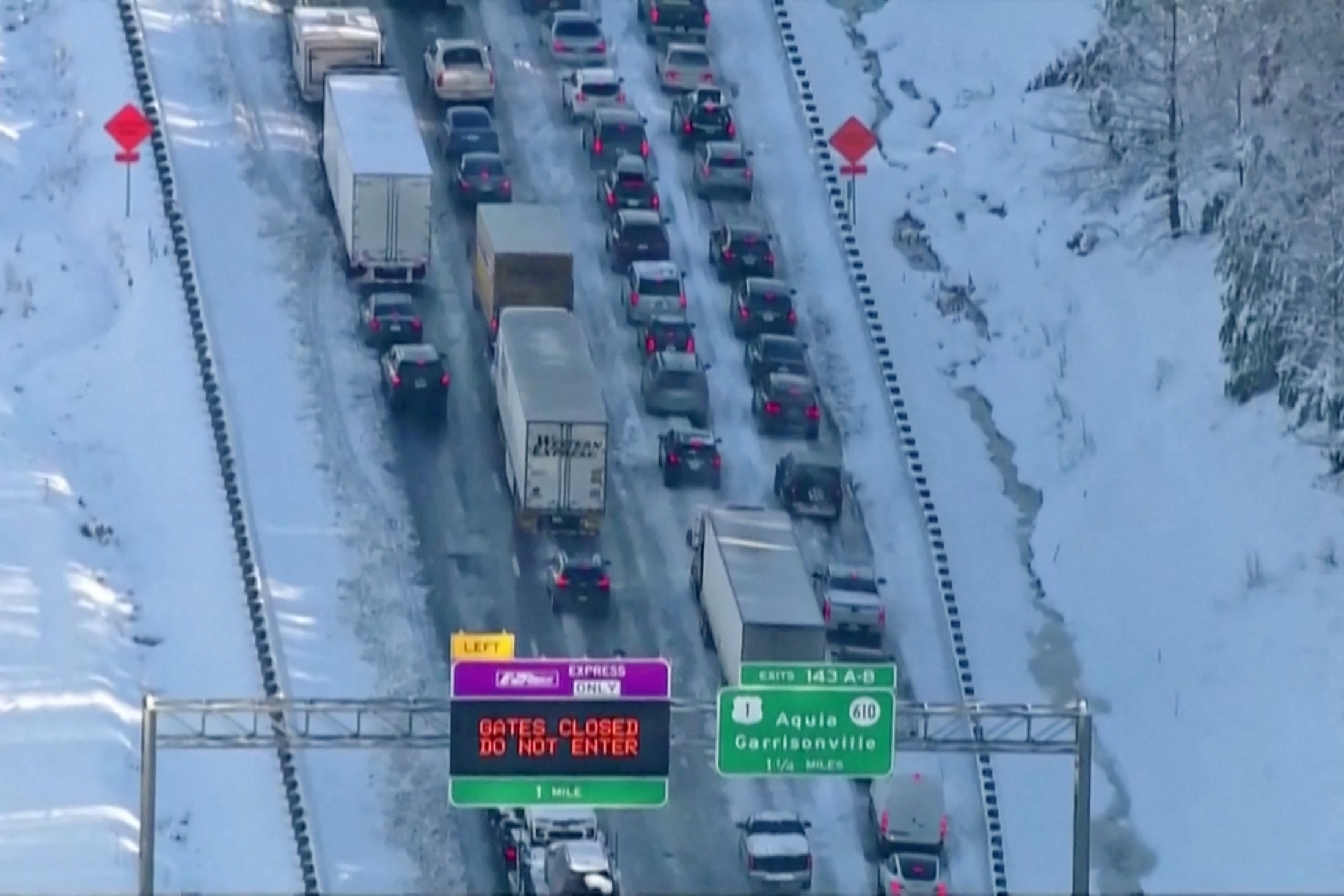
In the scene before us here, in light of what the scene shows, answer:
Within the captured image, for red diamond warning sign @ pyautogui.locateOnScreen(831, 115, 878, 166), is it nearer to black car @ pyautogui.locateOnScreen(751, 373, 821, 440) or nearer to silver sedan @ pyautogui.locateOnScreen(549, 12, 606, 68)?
silver sedan @ pyautogui.locateOnScreen(549, 12, 606, 68)

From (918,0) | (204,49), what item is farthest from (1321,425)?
(204,49)

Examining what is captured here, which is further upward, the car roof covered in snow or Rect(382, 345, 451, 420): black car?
the car roof covered in snow

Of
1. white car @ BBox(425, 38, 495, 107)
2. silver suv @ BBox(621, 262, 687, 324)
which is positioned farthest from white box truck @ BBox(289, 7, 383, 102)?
silver suv @ BBox(621, 262, 687, 324)

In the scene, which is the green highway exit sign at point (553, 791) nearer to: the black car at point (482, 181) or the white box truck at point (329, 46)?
the black car at point (482, 181)

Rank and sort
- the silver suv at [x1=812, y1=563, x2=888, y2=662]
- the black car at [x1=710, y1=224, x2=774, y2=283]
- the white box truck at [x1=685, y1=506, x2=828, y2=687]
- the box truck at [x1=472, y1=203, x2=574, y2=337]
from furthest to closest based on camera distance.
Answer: the black car at [x1=710, y1=224, x2=774, y2=283] < the box truck at [x1=472, y1=203, x2=574, y2=337] < the silver suv at [x1=812, y1=563, x2=888, y2=662] < the white box truck at [x1=685, y1=506, x2=828, y2=687]

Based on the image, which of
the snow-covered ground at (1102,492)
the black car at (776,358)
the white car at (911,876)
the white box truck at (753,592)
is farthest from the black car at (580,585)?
the white car at (911,876)

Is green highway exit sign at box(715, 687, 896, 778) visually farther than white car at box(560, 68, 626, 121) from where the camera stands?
No
